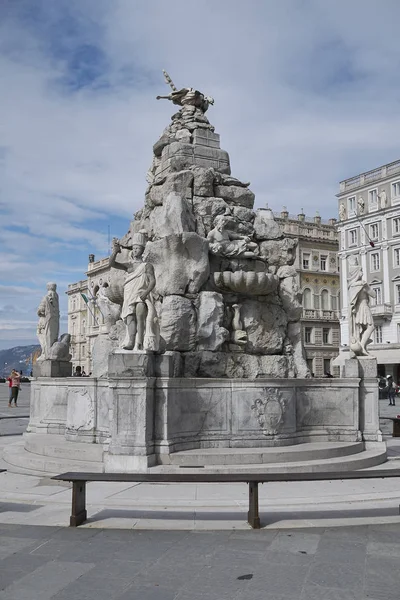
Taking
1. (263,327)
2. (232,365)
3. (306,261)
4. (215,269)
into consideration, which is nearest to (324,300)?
(306,261)

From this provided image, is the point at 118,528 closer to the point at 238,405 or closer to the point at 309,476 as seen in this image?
the point at 309,476

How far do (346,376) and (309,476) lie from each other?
555 centimetres

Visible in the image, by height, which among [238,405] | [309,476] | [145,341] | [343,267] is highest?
[343,267]

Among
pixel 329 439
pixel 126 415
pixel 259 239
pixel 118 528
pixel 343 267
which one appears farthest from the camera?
pixel 343 267

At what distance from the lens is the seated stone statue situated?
494 inches

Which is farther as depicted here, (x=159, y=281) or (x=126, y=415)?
(x=159, y=281)

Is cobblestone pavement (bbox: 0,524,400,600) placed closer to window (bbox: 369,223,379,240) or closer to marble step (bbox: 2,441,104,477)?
→ marble step (bbox: 2,441,104,477)

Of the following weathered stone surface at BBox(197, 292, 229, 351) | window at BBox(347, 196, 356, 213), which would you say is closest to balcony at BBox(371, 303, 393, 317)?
window at BBox(347, 196, 356, 213)

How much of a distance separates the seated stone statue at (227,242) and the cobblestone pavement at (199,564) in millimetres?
6757

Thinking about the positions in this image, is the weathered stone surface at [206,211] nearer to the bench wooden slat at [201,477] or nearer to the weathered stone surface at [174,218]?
the weathered stone surface at [174,218]

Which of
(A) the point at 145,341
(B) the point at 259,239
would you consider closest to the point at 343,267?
(B) the point at 259,239

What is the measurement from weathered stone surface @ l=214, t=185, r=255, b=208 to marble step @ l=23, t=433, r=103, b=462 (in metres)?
5.96

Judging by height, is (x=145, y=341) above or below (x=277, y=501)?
above

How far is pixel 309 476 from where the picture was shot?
7.15 meters
